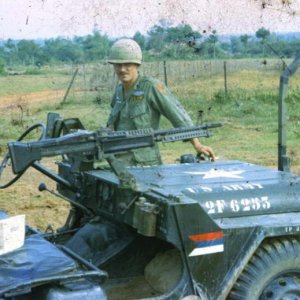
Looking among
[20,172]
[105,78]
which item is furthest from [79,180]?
[105,78]

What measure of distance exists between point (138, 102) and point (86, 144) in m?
1.55

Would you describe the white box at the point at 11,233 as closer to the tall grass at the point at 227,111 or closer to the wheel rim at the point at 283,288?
the wheel rim at the point at 283,288

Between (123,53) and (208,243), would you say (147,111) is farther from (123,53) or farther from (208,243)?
(208,243)

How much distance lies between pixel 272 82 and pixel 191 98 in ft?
18.4

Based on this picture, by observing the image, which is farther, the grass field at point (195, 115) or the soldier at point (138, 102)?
the grass field at point (195, 115)

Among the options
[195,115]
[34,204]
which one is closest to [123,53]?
[34,204]

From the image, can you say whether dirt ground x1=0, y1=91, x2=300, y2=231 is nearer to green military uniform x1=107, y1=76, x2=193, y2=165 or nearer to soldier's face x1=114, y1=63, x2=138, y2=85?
green military uniform x1=107, y1=76, x2=193, y2=165

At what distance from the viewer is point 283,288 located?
4.85 meters

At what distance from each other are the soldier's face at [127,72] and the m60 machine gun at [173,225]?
0.75m

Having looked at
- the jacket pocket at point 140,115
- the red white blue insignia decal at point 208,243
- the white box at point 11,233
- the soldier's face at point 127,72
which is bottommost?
the red white blue insignia decal at point 208,243

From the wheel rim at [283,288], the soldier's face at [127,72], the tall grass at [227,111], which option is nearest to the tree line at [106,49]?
the tall grass at [227,111]

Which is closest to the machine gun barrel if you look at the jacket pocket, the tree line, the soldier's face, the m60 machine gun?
the m60 machine gun

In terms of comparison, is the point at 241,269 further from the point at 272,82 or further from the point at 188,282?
the point at 272,82

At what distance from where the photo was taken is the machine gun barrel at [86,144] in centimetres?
446
